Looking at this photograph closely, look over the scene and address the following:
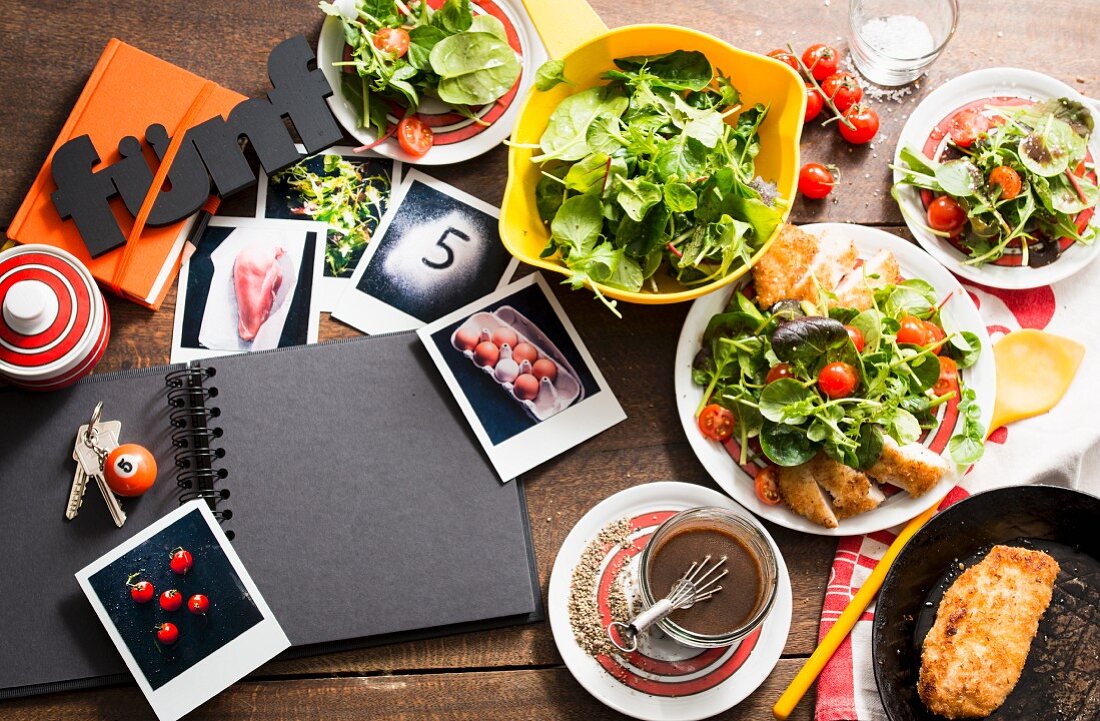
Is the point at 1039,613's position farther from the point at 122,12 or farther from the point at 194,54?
the point at 122,12

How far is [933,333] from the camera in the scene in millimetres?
2006

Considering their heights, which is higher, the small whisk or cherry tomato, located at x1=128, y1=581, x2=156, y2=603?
cherry tomato, located at x1=128, y1=581, x2=156, y2=603

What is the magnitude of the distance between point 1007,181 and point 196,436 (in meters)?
1.86

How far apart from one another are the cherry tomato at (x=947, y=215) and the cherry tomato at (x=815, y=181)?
0.23 metres

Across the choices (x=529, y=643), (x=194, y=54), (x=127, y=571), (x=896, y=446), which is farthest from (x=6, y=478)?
(x=896, y=446)

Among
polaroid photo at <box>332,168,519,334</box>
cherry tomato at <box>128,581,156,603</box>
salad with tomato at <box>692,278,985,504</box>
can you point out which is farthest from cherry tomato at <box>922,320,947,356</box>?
cherry tomato at <box>128,581,156,603</box>

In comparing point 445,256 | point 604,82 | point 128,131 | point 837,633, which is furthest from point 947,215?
point 128,131

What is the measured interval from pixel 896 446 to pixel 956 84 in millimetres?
862

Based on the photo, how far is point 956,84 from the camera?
2.12m

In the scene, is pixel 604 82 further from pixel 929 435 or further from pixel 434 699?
pixel 434 699

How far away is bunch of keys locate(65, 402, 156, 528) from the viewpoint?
198cm

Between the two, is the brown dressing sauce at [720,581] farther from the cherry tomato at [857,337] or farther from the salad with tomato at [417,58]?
the salad with tomato at [417,58]

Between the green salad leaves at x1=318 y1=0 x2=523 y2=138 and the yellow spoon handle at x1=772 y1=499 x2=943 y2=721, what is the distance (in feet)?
4.36

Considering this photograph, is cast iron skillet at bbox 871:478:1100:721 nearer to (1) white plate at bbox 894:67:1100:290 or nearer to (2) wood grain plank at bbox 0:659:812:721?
(2) wood grain plank at bbox 0:659:812:721
